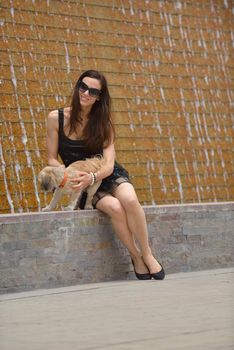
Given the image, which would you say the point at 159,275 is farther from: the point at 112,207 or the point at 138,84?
the point at 138,84

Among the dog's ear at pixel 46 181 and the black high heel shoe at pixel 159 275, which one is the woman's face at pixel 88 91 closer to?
the dog's ear at pixel 46 181

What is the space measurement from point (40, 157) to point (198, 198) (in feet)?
8.95

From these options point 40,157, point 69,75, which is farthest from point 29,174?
point 69,75

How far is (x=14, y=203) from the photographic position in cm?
1153

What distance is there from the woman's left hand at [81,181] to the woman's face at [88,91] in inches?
23.7

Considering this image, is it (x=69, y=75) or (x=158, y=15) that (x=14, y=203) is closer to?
(x=69, y=75)

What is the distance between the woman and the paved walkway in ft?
0.96

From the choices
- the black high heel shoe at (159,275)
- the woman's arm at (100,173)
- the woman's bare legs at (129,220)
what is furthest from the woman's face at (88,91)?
the black high heel shoe at (159,275)

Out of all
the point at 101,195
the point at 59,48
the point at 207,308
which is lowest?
the point at 207,308

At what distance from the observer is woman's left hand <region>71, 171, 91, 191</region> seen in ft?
28.1

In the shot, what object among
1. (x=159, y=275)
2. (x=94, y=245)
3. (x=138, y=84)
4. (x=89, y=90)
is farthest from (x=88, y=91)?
(x=138, y=84)

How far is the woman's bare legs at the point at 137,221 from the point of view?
848 cm

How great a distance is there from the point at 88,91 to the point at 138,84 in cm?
453

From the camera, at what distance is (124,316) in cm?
633
